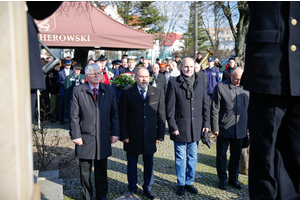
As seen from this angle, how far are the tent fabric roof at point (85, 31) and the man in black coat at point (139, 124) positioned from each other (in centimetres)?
404

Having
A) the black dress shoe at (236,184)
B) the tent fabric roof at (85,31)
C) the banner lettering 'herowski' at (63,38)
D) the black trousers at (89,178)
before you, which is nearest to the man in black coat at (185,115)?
the black dress shoe at (236,184)

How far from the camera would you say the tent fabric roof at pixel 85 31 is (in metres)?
7.58

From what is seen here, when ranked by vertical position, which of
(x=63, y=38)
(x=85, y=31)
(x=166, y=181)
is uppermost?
(x=85, y=31)

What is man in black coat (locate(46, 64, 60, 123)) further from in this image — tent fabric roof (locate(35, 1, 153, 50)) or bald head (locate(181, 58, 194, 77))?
bald head (locate(181, 58, 194, 77))

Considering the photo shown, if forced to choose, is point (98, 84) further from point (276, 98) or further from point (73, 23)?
point (73, 23)

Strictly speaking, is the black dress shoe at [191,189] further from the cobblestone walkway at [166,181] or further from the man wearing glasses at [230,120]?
the man wearing glasses at [230,120]

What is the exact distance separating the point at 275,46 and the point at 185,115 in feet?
8.24

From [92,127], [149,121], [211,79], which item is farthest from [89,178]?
[211,79]

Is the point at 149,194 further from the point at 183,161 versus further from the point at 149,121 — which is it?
the point at 149,121

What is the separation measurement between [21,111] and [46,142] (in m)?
6.45

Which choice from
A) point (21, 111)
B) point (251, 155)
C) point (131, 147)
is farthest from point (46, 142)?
point (21, 111)

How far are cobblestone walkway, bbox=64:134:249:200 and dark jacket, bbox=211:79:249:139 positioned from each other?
2.98 feet

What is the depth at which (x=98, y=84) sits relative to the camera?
162 inches

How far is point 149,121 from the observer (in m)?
4.22
